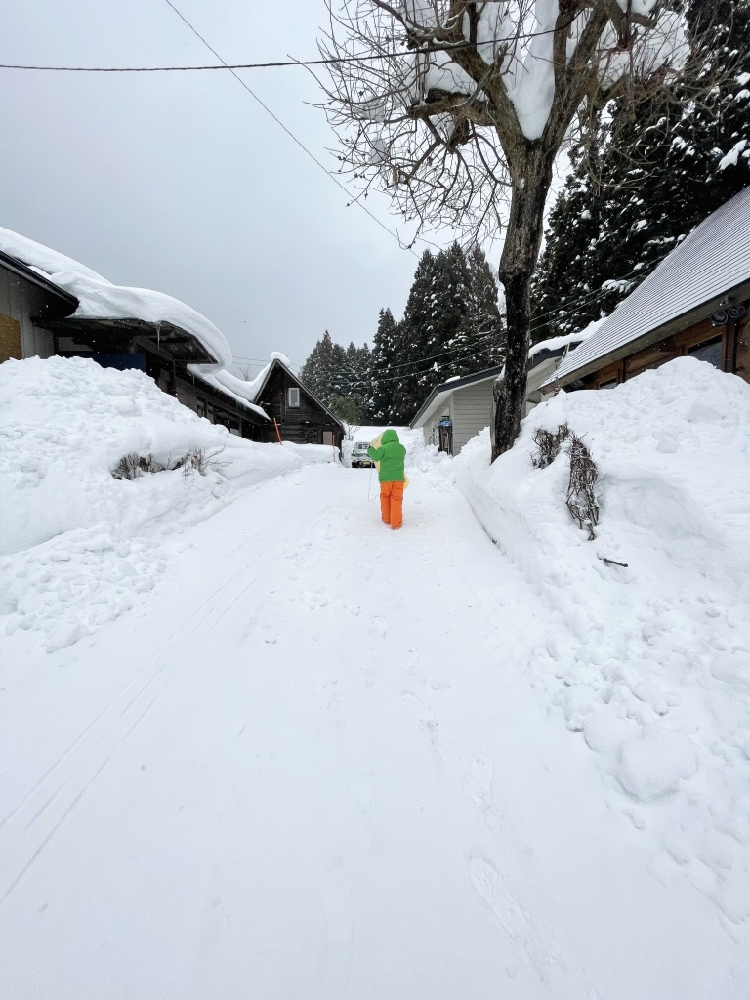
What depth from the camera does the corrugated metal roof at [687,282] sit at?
6.46 metres

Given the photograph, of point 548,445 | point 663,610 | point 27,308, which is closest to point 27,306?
point 27,308

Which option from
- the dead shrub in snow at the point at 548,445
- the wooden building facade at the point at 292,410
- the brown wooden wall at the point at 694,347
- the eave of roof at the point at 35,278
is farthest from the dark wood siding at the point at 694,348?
the wooden building facade at the point at 292,410

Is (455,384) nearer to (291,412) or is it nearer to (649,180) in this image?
(649,180)

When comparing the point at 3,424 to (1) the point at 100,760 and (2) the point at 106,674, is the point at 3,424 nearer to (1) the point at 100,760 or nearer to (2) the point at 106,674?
(2) the point at 106,674

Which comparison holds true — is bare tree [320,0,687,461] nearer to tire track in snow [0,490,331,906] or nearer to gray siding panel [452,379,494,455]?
tire track in snow [0,490,331,906]

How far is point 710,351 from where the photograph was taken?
7.20m

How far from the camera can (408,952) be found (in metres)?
1.66

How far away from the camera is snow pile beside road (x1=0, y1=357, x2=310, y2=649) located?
12.6ft

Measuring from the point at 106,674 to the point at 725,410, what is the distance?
20.4ft

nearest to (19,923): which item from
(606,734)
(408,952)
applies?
(408,952)

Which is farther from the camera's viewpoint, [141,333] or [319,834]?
[141,333]

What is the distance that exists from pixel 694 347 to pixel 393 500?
6.20 m

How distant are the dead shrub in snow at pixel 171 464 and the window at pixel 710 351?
28.8ft

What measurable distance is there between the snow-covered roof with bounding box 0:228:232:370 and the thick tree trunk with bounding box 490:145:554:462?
350 inches
